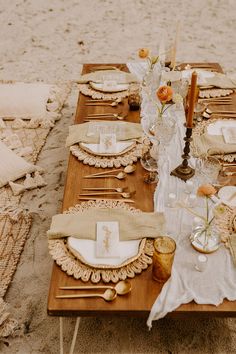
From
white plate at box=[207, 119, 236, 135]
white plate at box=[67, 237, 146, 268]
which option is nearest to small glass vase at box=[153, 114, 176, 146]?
white plate at box=[207, 119, 236, 135]

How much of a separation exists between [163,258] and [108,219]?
33cm

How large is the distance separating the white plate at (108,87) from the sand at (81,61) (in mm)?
618

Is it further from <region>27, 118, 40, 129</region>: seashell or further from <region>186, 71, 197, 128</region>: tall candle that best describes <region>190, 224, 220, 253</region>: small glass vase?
<region>27, 118, 40, 129</region>: seashell

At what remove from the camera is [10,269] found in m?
2.12

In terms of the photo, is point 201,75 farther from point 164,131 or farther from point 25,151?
point 25,151

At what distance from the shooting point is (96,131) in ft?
6.89

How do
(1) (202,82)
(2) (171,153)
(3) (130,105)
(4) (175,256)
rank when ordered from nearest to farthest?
(4) (175,256) < (2) (171,153) < (3) (130,105) < (1) (202,82)

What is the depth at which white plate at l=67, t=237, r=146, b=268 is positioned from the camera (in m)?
1.44

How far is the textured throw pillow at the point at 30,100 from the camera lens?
3162mm

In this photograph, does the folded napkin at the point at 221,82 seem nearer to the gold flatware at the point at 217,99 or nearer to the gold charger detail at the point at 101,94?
the gold flatware at the point at 217,99

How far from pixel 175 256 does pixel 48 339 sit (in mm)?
792

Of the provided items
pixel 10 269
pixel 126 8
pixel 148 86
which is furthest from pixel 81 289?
pixel 126 8

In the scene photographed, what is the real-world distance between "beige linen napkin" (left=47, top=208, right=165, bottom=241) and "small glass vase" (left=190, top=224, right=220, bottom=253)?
0.42 ft

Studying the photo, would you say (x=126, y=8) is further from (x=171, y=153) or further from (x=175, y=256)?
(x=175, y=256)
